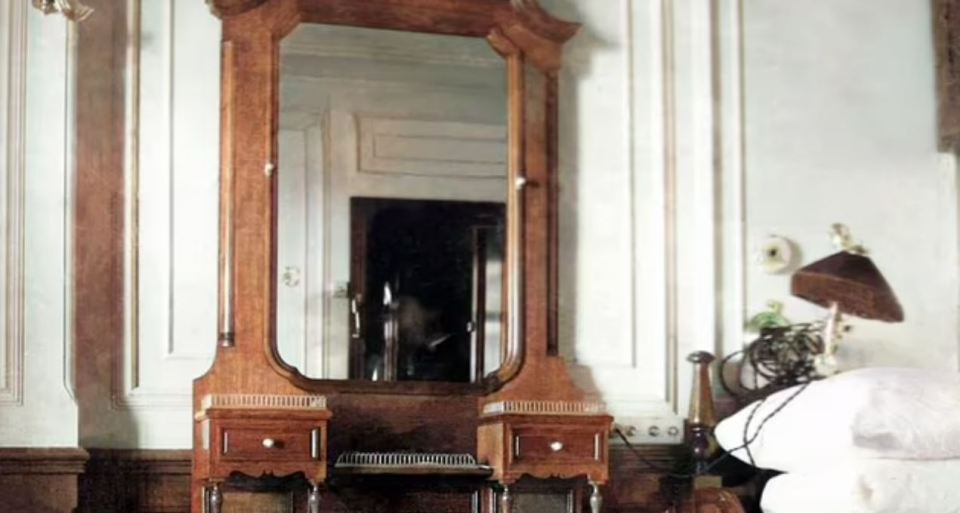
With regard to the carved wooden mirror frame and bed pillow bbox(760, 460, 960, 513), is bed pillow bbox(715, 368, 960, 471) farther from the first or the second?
the carved wooden mirror frame

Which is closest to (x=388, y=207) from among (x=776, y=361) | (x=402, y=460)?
(x=402, y=460)

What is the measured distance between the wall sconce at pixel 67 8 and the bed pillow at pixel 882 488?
7.39 ft

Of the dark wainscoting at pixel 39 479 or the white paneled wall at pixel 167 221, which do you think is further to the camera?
the white paneled wall at pixel 167 221

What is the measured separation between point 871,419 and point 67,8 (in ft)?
7.61

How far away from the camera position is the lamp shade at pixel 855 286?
15.8 feet

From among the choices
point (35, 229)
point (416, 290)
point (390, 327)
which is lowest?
point (390, 327)

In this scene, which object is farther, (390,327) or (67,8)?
(390,327)

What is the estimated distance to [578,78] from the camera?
5.00 metres

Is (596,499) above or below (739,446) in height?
below

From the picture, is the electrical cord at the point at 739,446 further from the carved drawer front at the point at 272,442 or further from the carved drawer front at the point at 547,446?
the carved drawer front at the point at 272,442

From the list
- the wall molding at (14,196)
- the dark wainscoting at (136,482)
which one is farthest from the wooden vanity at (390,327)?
the wall molding at (14,196)

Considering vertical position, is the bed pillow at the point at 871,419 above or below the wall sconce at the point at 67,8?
below

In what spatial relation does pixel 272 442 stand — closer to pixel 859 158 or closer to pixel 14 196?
pixel 14 196

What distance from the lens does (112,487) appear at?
4.46m
